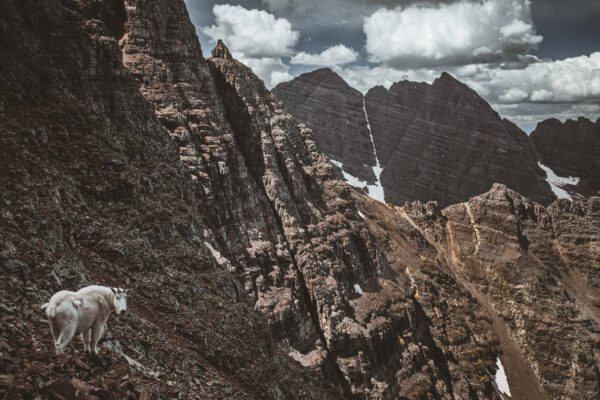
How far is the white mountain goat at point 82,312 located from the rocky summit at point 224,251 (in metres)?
0.66

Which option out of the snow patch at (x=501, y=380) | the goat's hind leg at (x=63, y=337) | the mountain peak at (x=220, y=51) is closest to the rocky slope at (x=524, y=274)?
the snow patch at (x=501, y=380)

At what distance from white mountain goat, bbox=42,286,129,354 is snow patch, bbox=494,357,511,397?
8988 centimetres

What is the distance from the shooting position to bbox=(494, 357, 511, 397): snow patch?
7488 centimetres

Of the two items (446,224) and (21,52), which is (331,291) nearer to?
(21,52)

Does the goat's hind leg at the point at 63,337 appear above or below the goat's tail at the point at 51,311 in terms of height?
below

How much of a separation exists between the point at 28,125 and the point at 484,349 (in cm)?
9142

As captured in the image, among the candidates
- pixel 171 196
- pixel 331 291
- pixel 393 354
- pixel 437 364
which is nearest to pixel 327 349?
pixel 331 291

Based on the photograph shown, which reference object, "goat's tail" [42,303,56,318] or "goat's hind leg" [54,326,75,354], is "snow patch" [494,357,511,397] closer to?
"goat's hind leg" [54,326,75,354]

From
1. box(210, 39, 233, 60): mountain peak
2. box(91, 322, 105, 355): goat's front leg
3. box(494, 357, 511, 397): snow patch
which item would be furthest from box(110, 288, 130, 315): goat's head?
box(494, 357, 511, 397): snow patch

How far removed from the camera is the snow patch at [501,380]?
246 ft

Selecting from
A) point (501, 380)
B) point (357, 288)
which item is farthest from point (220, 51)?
point (501, 380)

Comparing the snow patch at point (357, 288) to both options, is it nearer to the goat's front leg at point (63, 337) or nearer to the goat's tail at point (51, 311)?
the goat's front leg at point (63, 337)

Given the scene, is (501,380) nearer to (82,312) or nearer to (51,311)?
(82,312)

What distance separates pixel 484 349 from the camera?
78.0 metres
